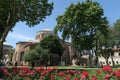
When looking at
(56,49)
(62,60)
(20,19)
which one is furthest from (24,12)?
(62,60)

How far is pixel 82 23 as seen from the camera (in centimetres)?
3972

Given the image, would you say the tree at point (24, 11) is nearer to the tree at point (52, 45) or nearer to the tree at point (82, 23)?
the tree at point (82, 23)

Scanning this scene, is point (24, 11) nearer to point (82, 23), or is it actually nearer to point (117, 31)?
point (82, 23)

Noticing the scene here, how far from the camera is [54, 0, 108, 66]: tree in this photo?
129 feet

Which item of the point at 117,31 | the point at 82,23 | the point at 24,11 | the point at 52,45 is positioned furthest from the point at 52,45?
the point at 24,11

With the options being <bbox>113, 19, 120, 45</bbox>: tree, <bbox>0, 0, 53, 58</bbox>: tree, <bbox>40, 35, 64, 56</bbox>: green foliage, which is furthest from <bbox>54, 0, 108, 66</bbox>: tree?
<bbox>40, 35, 64, 56</bbox>: green foliage

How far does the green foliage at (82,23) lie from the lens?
39.2 meters

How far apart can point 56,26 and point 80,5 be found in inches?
245

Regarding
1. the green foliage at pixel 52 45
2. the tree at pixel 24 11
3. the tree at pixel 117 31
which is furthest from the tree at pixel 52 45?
the tree at pixel 24 11

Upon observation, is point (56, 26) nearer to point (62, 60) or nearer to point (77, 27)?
point (77, 27)

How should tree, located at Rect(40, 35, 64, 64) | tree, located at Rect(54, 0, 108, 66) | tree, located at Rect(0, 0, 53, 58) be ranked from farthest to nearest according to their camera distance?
1. tree, located at Rect(40, 35, 64, 64)
2. tree, located at Rect(54, 0, 108, 66)
3. tree, located at Rect(0, 0, 53, 58)

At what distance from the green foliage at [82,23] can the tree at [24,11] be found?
43.9 feet

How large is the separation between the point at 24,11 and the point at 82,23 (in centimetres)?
1686

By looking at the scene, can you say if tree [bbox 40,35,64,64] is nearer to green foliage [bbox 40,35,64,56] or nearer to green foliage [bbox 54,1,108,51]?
green foliage [bbox 40,35,64,56]
